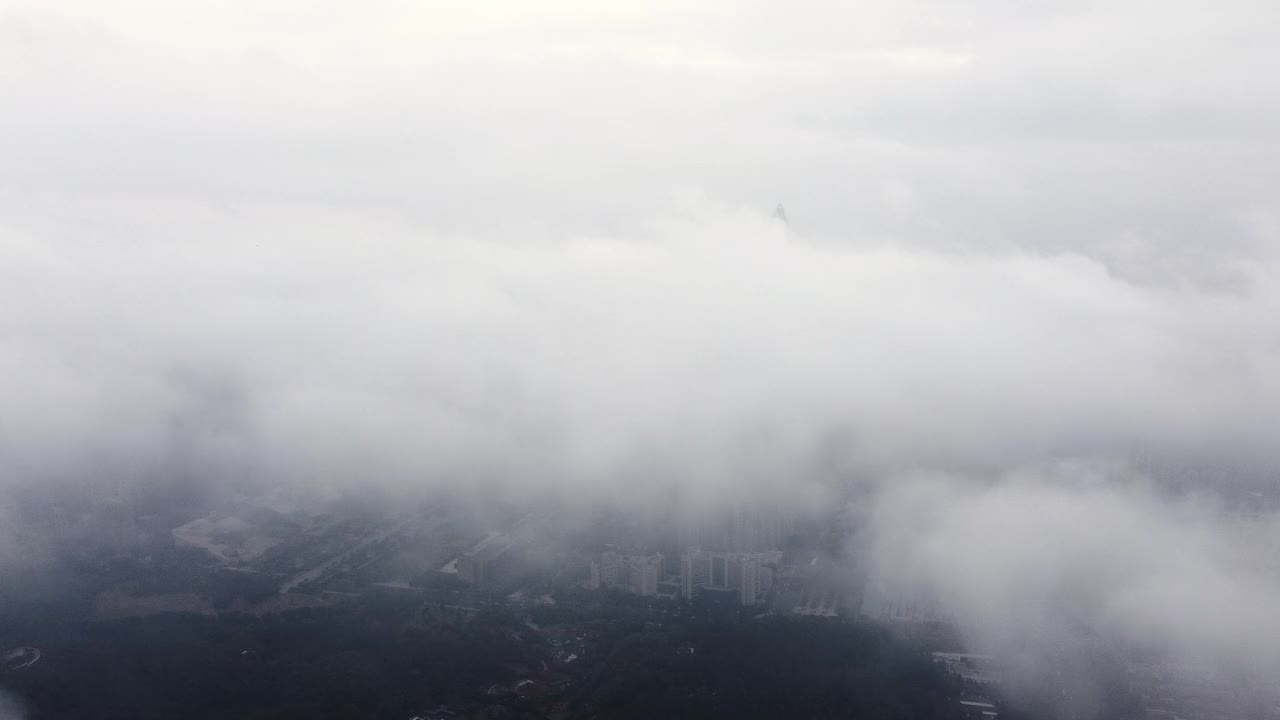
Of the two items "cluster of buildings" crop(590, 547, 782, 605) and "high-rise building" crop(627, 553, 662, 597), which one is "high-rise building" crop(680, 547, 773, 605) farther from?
"high-rise building" crop(627, 553, 662, 597)

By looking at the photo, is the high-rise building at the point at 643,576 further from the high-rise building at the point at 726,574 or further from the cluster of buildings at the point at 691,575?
the high-rise building at the point at 726,574

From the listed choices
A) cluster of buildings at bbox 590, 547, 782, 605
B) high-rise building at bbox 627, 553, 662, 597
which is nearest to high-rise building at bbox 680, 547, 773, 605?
cluster of buildings at bbox 590, 547, 782, 605

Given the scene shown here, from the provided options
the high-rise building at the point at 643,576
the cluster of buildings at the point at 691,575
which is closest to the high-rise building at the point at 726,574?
the cluster of buildings at the point at 691,575

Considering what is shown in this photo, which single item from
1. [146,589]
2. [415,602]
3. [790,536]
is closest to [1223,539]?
[790,536]

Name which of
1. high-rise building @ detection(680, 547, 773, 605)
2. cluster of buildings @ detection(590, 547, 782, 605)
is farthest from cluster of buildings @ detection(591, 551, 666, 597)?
high-rise building @ detection(680, 547, 773, 605)

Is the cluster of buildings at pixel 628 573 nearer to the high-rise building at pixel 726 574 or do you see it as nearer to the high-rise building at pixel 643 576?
the high-rise building at pixel 643 576

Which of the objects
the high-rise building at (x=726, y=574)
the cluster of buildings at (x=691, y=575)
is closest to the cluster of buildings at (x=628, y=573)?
the cluster of buildings at (x=691, y=575)

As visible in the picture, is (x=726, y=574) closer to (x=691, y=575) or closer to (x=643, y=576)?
(x=691, y=575)

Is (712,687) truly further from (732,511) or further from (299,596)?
(299,596)
